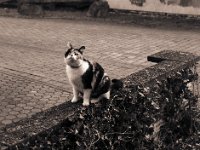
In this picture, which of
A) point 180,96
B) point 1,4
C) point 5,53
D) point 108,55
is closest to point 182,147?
point 180,96

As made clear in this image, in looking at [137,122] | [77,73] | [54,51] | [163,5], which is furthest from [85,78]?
[163,5]

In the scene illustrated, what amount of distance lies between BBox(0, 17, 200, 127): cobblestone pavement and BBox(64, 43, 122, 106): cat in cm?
252

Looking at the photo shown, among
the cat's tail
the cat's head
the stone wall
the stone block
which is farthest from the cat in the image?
the stone block

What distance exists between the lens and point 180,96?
6090mm

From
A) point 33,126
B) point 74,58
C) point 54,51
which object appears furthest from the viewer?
point 54,51

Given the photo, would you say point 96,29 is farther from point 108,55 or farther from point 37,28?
point 108,55

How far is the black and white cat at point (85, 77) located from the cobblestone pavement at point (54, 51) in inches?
99.4

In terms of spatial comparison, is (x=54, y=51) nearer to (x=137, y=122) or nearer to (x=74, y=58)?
(x=137, y=122)

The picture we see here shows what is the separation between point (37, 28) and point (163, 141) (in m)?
10.8

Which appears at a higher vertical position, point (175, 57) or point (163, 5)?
point (163, 5)

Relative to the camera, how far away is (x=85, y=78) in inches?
181

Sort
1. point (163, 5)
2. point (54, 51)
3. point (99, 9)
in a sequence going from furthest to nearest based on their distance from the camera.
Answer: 1. point (99, 9)
2. point (163, 5)
3. point (54, 51)

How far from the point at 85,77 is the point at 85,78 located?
1cm

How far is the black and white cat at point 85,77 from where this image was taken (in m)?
4.59
